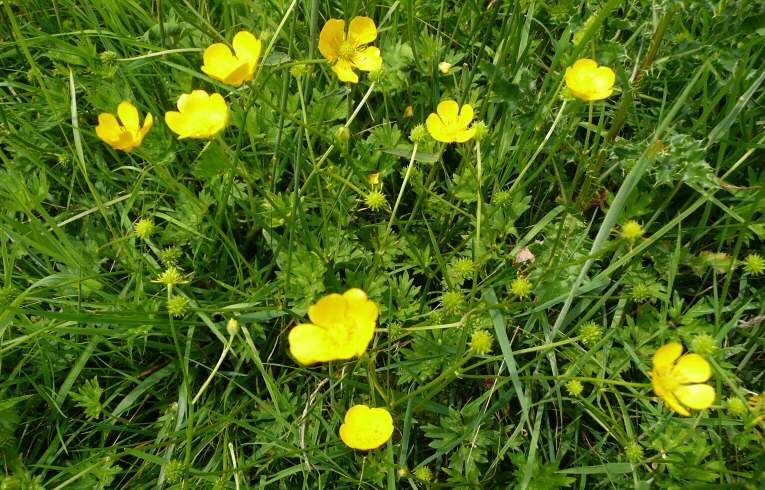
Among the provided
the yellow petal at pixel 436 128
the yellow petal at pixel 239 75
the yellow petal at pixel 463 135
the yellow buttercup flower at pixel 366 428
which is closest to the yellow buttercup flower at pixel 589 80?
the yellow petal at pixel 463 135

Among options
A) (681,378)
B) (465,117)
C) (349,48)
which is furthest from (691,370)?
(349,48)

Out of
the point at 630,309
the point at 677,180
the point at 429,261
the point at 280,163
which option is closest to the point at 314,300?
the point at 429,261

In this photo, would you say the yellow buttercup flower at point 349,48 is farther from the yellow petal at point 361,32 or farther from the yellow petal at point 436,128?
the yellow petal at point 436,128

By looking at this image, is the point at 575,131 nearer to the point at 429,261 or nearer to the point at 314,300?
the point at 429,261

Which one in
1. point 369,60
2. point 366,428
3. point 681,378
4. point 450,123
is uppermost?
point 369,60

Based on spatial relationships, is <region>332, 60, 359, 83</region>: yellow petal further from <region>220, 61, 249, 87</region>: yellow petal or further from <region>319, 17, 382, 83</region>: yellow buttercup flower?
<region>220, 61, 249, 87</region>: yellow petal

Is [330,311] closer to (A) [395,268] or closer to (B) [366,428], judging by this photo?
(B) [366,428]
